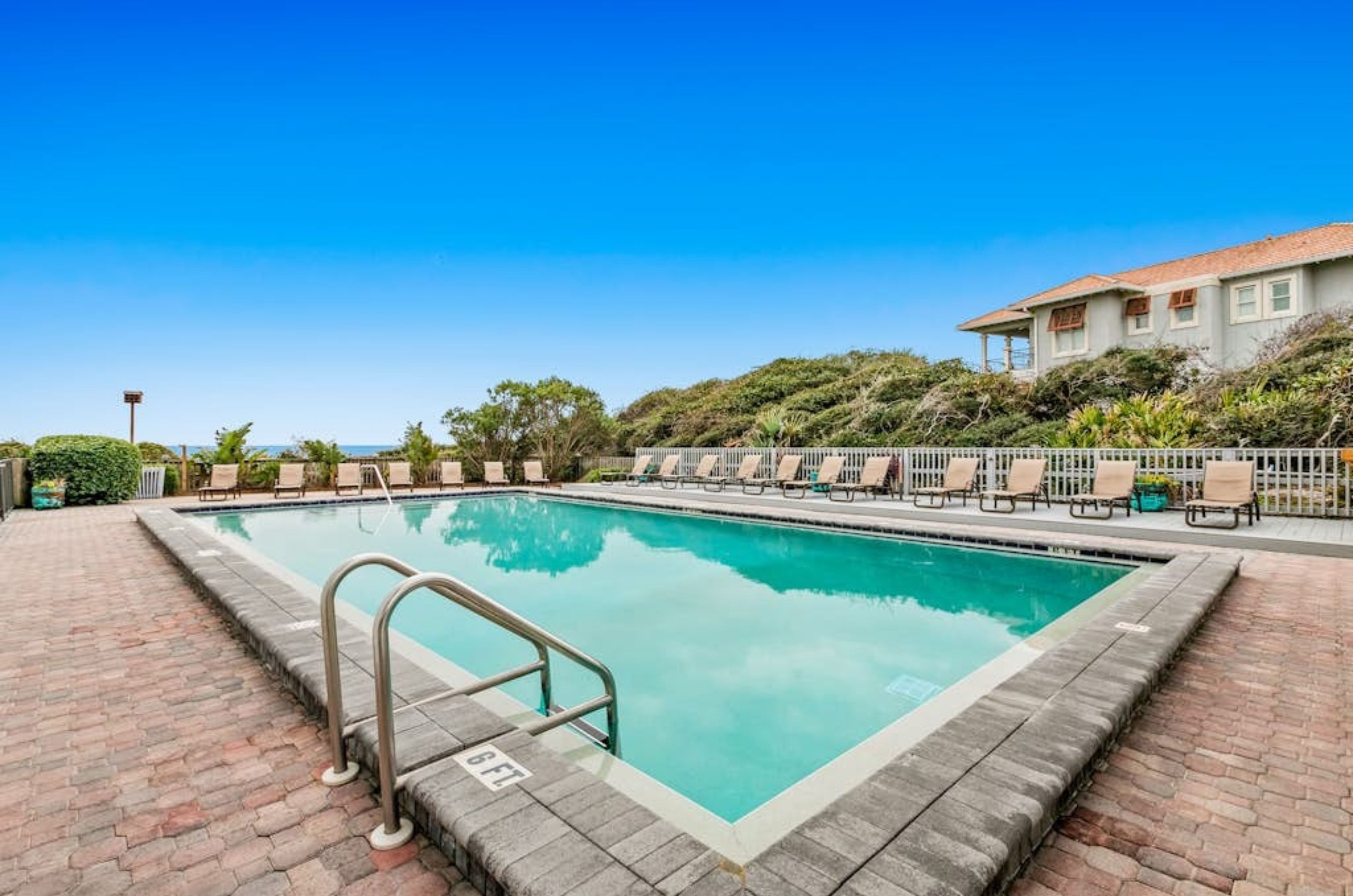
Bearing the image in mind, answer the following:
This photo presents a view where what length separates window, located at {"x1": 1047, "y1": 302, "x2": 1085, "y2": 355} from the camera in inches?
891

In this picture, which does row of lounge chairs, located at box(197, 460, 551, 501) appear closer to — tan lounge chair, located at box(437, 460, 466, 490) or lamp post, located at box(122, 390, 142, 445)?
tan lounge chair, located at box(437, 460, 466, 490)

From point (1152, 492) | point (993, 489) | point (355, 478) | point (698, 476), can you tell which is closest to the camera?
point (1152, 492)

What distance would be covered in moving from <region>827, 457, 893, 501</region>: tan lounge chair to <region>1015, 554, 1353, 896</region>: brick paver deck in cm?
862

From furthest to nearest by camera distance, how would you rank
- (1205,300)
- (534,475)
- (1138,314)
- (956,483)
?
1. (1138,314)
2. (1205,300)
3. (534,475)
4. (956,483)

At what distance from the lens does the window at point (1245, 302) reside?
19719mm

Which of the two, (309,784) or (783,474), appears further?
(783,474)

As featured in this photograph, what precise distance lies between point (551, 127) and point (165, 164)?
28.1ft

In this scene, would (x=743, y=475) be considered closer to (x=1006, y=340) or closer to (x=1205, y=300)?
(x=1205, y=300)

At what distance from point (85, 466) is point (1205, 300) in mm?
30138

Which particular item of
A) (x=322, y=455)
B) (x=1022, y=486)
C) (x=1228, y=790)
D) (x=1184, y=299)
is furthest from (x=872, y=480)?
(x=1184, y=299)

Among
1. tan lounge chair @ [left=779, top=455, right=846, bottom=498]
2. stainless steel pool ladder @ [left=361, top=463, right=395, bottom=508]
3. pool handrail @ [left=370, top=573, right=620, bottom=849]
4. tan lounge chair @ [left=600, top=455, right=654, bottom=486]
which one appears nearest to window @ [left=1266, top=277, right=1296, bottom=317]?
tan lounge chair @ [left=779, top=455, right=846, bottom=498]

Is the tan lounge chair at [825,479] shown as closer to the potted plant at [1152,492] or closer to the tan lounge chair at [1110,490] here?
the tan lounge chair at [1110,490]

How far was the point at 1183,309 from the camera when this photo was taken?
2081cm

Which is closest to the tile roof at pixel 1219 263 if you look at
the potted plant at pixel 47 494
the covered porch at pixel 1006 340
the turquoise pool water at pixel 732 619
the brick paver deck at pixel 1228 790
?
the covered porch at pixel 1006 340
